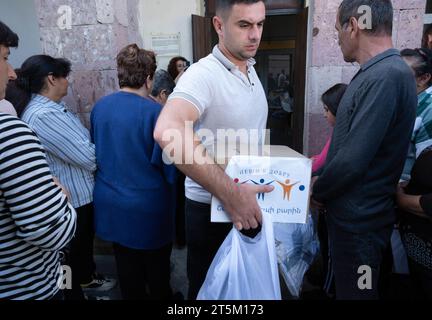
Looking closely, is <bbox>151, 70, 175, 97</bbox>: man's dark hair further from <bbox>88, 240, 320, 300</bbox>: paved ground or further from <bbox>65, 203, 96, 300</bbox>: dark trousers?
<bbox>88, 240, 320, 300</bbox>: paved ground

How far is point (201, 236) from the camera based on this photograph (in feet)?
4.88

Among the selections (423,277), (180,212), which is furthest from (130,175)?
(423,277)

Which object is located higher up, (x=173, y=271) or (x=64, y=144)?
(x=64, y=144)

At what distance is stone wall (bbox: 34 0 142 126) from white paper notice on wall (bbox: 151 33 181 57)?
137 centimetres

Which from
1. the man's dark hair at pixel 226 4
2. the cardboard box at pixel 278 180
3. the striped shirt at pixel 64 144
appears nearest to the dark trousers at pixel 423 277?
the cardboard box at pixel 278 180

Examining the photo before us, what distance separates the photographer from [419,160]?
1474 millimetres

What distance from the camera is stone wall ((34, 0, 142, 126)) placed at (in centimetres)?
263

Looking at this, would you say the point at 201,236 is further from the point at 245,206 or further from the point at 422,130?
the point at 422,130

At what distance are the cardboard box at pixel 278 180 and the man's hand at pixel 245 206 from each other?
29 mm

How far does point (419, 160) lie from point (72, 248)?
238cm

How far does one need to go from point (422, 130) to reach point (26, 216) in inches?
83.7

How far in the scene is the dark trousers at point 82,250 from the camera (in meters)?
2.20

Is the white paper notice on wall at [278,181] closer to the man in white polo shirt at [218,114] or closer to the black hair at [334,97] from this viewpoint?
the man in white polo shirt at [218,114]

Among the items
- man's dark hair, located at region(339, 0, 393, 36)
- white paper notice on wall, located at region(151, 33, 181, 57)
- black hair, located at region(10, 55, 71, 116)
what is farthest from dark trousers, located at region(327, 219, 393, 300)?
white paper notice on wall, located at region(151, 33, 181, 57)
